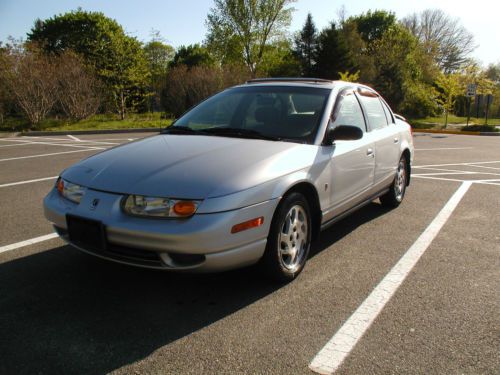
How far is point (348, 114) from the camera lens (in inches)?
173

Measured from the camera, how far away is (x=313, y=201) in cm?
368

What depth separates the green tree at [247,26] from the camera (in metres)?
41.9

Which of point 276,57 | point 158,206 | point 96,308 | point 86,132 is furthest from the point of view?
point 276,57

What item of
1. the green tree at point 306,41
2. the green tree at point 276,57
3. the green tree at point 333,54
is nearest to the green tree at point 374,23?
the green tree at point 276,57

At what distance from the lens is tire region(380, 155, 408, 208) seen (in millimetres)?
5669

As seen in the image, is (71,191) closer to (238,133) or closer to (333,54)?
(238,133)

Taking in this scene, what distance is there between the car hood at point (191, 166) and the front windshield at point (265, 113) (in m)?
0.22

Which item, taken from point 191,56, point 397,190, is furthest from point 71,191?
point 191,56

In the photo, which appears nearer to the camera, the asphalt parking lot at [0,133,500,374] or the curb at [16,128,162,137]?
the asphalt parking lot at [0,133,500,374]

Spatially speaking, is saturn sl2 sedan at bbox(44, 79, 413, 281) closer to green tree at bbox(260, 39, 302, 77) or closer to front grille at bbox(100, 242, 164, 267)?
front grille at bbox(100, 242, 164, 267)

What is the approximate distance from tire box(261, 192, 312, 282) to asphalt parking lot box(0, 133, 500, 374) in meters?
0.13

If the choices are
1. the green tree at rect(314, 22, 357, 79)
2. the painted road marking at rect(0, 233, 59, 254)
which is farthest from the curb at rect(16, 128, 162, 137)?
the green tree at rect(314, 22, 357, 79)

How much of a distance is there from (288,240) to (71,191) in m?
1.63

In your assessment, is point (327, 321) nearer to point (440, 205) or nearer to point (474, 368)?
point (474, 368)
